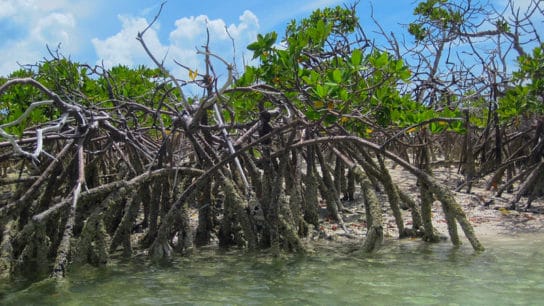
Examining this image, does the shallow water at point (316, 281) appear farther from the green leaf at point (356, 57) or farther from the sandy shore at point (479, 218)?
the green leaf at point (356, 57)

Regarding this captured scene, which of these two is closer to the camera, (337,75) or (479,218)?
(337,75)

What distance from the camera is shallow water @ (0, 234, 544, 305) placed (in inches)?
123

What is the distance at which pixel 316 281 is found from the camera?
3.49 meters

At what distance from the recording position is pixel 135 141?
14.6 ft

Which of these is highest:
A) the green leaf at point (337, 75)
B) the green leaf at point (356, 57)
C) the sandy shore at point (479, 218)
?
the green leaf at point (356, 57)

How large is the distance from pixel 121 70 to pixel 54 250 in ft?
8.28

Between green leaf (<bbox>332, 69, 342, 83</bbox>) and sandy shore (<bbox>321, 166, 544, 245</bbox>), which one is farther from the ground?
green leaf (<bbox>332, 69, 342, 83</bbox>)

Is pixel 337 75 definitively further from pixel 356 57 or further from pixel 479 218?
pixel 479 218

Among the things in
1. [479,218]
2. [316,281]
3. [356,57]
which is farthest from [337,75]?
[479,218]

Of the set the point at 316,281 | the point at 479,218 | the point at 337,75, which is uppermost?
the point at 337,75

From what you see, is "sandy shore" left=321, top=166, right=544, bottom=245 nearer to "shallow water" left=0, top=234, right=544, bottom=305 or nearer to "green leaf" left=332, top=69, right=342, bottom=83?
"shallow water" left=0, top=234, right=544, bottom=305

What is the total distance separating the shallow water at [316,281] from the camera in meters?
3.11

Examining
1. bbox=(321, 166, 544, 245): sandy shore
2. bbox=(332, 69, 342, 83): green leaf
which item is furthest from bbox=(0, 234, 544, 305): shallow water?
bbox=(332, 69, 342, 83): green leaf

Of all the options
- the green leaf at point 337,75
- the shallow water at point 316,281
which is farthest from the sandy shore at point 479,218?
the green leaf at point 337,75
